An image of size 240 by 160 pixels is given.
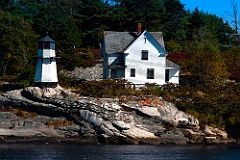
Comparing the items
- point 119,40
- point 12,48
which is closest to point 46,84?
point 119,40

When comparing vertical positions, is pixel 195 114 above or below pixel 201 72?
below

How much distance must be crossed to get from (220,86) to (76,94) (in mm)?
13366

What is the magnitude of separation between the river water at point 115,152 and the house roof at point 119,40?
14387mm

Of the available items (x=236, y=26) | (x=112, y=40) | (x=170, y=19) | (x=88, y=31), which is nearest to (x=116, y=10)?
(x=88, y=31)

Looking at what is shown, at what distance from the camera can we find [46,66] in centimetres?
4788

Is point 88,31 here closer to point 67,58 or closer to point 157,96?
point 67,58

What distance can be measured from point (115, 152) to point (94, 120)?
24.0ft

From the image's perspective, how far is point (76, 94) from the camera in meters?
46.9

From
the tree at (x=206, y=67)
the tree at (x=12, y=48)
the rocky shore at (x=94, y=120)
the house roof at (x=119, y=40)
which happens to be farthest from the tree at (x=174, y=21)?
the rocky shore at (x=94, y=120)

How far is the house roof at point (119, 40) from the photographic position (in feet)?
175

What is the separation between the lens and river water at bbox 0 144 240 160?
34.8 m

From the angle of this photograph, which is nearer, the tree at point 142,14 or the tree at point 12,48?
the tree at point 12,48

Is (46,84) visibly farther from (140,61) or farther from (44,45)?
(140,61)

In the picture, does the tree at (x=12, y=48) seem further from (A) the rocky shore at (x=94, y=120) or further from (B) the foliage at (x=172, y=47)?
(B) the foliage at (x=172, y=47)
